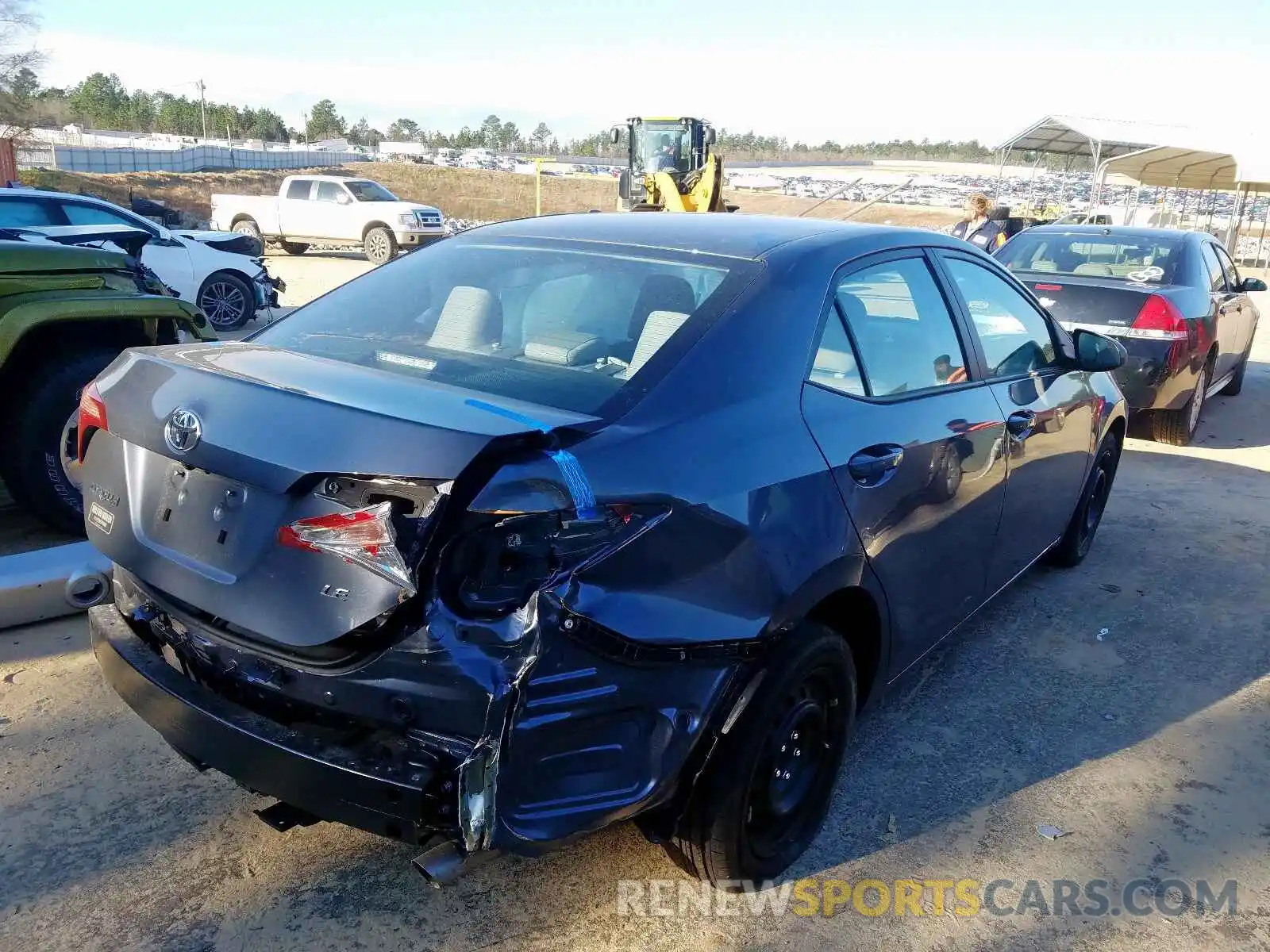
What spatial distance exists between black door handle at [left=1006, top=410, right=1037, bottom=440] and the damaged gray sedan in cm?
37

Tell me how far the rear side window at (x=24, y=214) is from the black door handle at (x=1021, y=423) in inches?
396

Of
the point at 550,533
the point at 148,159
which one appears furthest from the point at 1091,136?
the point at 148,159

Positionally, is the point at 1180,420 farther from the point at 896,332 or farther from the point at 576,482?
the point at 576,482

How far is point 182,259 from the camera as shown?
11.6 metres

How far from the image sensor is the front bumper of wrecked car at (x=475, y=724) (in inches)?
74.0

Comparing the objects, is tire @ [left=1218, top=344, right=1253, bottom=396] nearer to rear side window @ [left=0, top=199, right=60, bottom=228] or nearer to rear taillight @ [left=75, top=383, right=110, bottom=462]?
rear taillight @ [left=75, top=383, right=110, bottom=462]

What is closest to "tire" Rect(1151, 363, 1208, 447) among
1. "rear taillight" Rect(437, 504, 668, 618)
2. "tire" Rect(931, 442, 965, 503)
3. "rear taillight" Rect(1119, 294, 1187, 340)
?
"rear taillight" Rect(1119, 294, 1187, 340)

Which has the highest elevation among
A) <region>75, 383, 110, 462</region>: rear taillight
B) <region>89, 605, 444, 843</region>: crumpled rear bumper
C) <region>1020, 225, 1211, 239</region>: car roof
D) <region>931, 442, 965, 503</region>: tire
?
<region>1020, 225, 1211, 239</region>: car roof

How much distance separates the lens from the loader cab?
70.3ft

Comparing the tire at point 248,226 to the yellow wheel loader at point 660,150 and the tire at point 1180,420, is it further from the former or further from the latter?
the tire at point 1180,420

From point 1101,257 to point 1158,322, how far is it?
3.58ft

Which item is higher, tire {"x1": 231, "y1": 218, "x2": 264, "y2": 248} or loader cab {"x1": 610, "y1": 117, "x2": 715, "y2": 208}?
loader cab {"x1": 610, "y1": 117, "x2": 715, "y2": 208}

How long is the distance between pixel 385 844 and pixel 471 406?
53.7 inches

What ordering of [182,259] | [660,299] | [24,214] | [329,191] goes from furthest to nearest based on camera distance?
[329,191] → [182,259] → [24,214] → [660,299]
